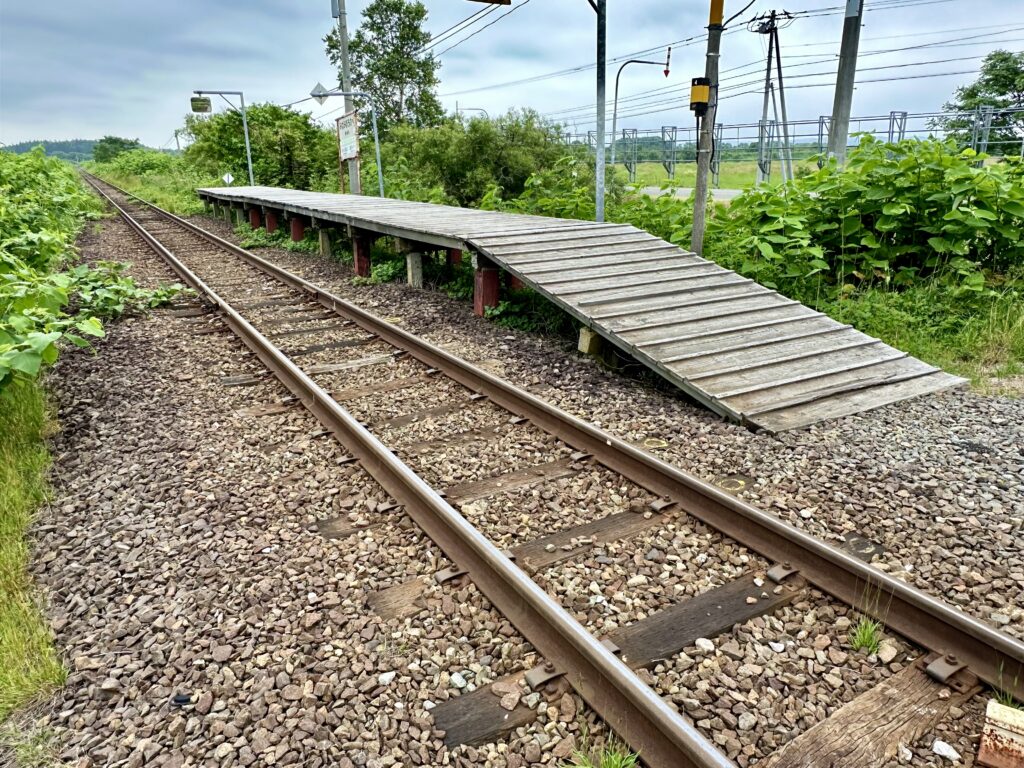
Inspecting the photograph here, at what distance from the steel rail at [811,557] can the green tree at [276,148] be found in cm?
2258

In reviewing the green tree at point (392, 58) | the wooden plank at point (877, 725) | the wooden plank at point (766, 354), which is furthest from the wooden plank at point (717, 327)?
the green tree at point (392, 58)

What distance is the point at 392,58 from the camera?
145ft

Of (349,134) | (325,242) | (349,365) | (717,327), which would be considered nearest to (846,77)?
(717,327)

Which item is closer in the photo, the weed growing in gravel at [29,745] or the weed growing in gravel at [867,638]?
the weed growing in gravel at [29,745]

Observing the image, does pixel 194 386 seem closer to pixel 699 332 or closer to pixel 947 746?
pixel 699 332

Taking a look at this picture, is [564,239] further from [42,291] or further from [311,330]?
[42,291]

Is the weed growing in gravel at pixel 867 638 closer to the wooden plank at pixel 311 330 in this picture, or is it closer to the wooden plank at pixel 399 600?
the wooden plank at pixel 399 600

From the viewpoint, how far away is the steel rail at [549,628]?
207 cm

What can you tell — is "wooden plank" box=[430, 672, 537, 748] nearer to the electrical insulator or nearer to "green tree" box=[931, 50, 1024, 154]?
the electrical insulator

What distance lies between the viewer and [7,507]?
3.57 meters

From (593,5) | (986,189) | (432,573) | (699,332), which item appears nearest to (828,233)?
(986,189)

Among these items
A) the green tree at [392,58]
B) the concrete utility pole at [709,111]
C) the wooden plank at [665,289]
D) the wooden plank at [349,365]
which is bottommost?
the wooden plank at [349,365]

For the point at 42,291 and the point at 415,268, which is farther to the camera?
→ the point at 415,268

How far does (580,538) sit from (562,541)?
9 cm
